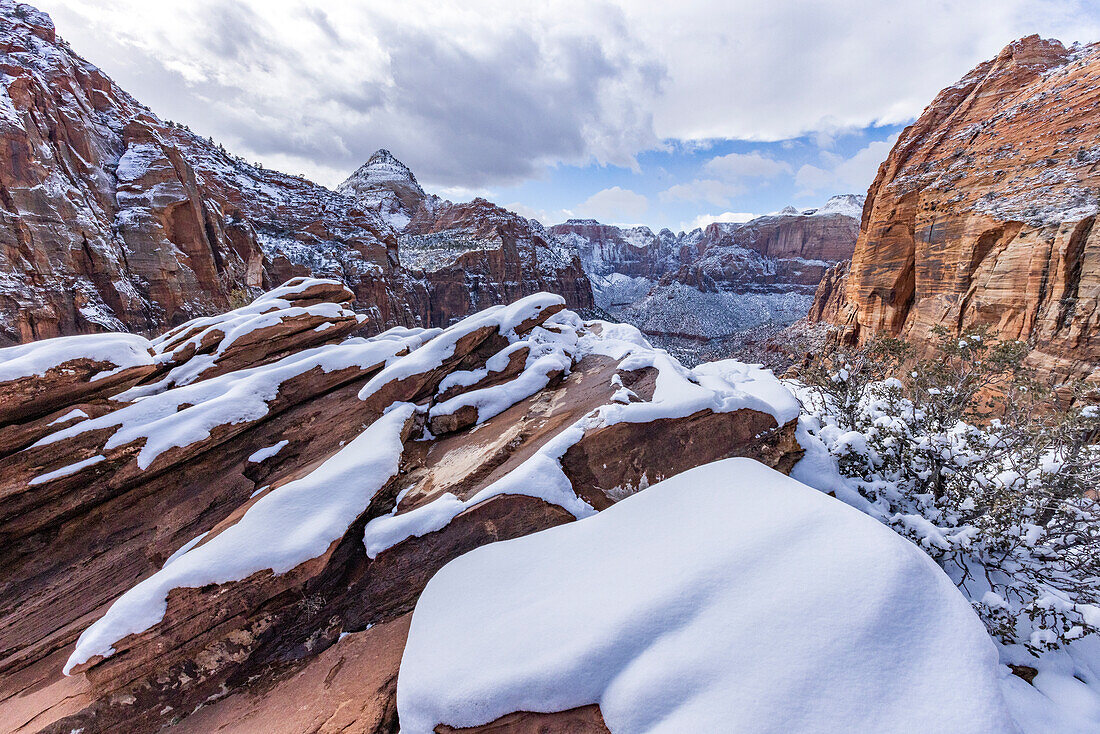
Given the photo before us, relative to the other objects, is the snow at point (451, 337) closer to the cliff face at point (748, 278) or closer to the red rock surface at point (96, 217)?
the red rock surface at point (96, 217)

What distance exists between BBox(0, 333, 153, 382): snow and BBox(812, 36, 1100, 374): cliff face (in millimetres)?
33576

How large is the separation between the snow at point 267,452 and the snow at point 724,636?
518 centimetres

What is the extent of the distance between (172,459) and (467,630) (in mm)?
6778

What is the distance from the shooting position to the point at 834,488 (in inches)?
252

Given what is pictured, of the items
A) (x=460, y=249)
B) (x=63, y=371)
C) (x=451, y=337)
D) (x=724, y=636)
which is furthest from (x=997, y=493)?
(x=460, y=249)

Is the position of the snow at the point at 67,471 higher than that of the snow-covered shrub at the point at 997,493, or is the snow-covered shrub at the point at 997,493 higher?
the snow at the point at 67,471

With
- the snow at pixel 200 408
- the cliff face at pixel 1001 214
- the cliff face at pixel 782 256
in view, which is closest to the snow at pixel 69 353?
the snow at pixel 200 408

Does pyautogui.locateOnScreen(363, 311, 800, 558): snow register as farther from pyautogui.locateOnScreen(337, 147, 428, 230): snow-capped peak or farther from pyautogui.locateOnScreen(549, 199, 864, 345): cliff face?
pyautogui.locateOnScreen(337, 147, 428, 230): snow-capped peak

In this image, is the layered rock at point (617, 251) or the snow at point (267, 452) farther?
the layered rock at point (617, 251)

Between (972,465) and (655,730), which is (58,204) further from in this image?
(972,465)

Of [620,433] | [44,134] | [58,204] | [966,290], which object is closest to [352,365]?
[620,433]

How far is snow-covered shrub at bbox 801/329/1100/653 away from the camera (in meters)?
4.79

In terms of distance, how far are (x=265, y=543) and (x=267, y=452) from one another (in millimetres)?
3348

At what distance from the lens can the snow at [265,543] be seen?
4168 millimetres
